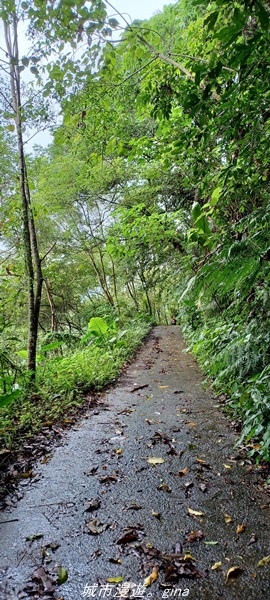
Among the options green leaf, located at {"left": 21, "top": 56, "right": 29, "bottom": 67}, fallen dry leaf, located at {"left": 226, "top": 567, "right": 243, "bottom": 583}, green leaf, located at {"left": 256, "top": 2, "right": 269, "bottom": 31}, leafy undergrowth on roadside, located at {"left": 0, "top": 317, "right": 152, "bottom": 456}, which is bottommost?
fallen dry leaf, located at {"left": 226, "top": 567, "right": 243, "bottom": 583}

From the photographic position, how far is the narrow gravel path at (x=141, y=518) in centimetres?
168

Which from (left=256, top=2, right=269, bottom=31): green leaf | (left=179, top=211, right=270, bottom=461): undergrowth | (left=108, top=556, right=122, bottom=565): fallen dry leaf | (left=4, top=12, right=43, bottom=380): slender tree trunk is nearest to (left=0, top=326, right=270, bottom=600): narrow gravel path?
(left=108, top=556, right=122, bottom=565): fallen dry leaf

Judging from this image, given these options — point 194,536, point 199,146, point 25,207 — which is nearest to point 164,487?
point 194,536

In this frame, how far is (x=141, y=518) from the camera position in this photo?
217 centimetres

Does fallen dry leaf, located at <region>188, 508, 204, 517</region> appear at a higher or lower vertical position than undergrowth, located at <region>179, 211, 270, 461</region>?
lower

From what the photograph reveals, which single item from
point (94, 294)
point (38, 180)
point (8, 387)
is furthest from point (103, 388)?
point (94, 294)

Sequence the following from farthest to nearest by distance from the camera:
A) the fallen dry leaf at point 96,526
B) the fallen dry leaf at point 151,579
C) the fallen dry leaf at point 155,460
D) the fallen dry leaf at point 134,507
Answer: the fallen dry leaf at point 155,460 < the fallen dry leaf at point 134,507 < the fallen dry leaf at point 96,526 < the fallen dry leaf at point 151,579

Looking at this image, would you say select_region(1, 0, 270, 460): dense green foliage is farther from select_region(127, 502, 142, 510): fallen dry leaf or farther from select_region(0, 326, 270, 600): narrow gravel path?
select_region(127, 502, 142, 510): fallen dry leaf

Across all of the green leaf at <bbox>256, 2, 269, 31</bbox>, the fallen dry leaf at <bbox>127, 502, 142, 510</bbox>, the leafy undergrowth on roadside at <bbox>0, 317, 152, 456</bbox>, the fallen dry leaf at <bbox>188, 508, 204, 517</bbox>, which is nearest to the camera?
the green leaf at <bbox>256, 2, 269, 31</bbox>

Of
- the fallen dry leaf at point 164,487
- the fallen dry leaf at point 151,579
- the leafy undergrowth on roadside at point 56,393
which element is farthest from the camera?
the leafy undergrowth on roadside at point 56,393

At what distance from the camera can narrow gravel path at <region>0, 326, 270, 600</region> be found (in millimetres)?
1679

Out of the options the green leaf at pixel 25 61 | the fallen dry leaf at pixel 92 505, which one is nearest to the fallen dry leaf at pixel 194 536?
the fallen dry leaf at pixel 92 505

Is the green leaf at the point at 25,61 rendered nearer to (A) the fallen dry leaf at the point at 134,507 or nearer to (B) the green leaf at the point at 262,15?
(B) the green leaf at the point at 262,15

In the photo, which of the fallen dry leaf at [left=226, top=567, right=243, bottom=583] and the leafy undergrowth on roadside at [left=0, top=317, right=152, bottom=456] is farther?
the leafy undergrowth on roadside at [left=0, top=317, right=152, bottom=456]
